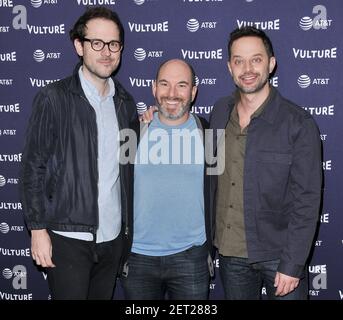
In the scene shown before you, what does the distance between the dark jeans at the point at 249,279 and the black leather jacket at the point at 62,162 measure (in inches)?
29.8

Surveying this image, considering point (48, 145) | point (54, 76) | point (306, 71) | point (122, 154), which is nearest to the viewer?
point (48, 145)

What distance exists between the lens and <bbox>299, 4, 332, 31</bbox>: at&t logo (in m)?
2.92

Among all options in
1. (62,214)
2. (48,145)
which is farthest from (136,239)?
(48,145)

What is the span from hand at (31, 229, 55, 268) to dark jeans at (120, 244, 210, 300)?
0.42 meters

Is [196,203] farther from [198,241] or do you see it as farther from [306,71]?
[306,71]

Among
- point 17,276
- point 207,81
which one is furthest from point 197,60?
point 17,276

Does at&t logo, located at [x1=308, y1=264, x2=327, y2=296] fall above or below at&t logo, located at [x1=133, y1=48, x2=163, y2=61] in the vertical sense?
below

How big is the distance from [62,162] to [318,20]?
71.9 inches

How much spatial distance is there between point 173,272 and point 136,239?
0.26m

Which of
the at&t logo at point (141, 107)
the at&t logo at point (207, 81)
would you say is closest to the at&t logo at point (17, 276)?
the at&t logo at point (141, 107)

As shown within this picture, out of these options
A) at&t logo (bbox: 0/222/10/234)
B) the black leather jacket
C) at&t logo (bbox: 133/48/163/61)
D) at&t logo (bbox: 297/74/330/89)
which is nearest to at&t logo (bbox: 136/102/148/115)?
at&t logo (bbox: 133/48/163/61)

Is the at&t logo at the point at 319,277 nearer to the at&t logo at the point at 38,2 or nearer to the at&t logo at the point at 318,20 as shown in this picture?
the at&t logo at the point at 318,20

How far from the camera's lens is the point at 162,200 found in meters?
2.40

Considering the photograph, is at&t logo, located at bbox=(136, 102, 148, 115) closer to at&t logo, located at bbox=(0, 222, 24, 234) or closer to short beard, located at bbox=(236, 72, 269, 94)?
short beard, located at bbox=(236, 72, 269, 94)
